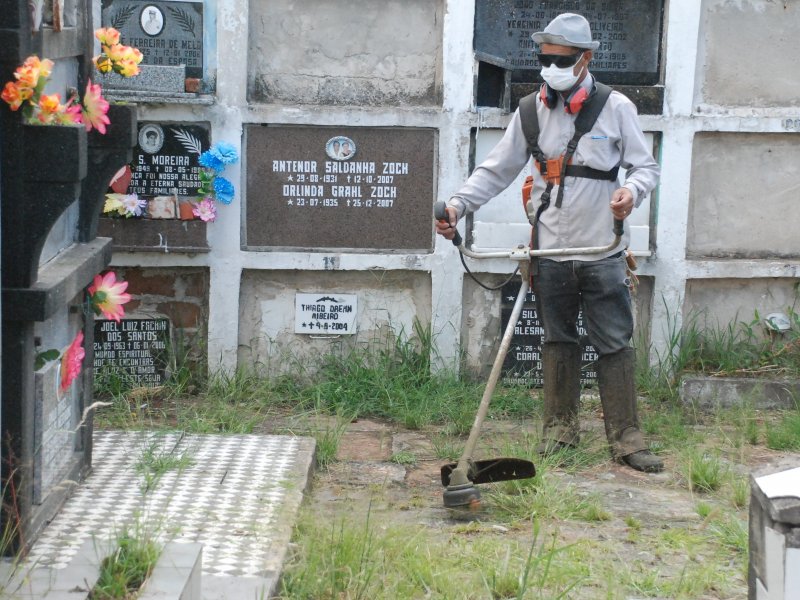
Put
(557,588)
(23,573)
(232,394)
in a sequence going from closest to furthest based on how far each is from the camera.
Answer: (23,573)
(557,588)
(232,394)

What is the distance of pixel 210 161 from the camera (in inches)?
224

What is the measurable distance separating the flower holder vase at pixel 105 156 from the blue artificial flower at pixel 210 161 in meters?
1.72

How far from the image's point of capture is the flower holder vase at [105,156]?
3.82 m

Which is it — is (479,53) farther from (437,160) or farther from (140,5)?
(140,5)

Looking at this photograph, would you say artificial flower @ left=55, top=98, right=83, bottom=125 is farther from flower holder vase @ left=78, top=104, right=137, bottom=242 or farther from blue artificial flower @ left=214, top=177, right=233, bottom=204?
blue artificial flower @ left=214, top=177, right=233, bottom=204

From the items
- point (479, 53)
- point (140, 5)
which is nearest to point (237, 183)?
point (140, 5)

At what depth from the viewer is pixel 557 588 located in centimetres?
349

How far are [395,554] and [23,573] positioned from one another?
1115 millimetres

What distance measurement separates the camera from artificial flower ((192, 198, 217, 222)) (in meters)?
5.73

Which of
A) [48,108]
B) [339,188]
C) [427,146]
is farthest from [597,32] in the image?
[48,108]

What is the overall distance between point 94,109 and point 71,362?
814 mm

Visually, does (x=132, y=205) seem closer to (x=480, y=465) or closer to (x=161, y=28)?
(x=161, y=28)

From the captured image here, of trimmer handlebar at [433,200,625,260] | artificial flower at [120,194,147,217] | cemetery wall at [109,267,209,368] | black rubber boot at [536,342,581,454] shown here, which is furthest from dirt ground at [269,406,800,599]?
artificial flower at [120,194,147,217]

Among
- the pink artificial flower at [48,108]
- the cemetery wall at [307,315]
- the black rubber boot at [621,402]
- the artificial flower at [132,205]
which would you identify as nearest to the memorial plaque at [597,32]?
the cemetery wall at [307,315]
